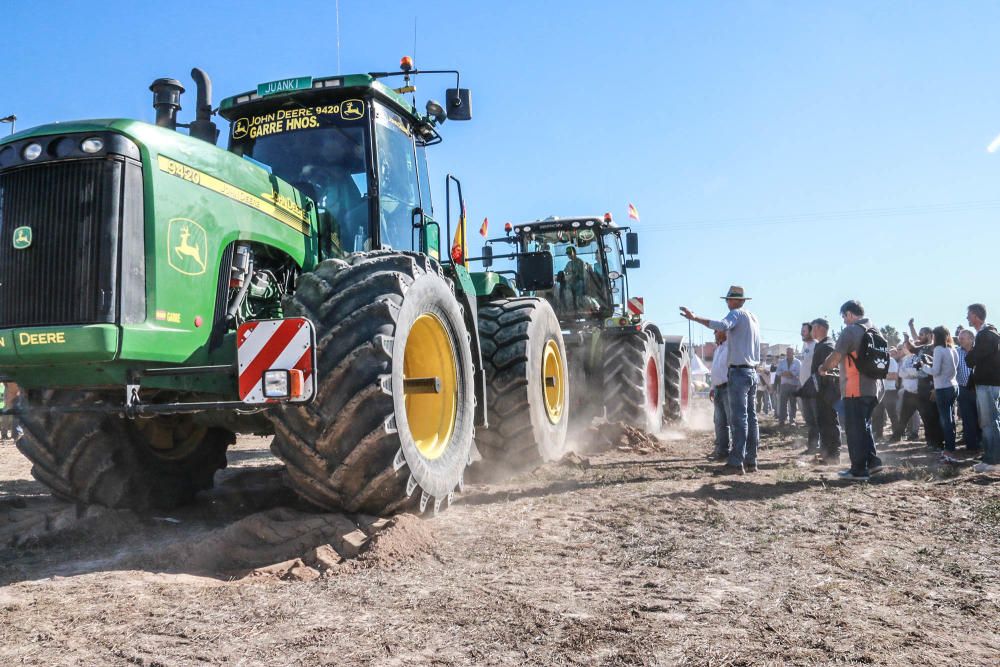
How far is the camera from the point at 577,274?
1207cm

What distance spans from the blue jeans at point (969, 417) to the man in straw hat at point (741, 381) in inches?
129

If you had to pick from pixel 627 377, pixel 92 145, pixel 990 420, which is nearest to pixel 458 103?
pixel 92 145

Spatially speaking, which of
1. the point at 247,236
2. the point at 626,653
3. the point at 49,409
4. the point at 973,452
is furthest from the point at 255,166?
the point at 973,452

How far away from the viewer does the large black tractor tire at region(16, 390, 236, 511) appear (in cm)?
473

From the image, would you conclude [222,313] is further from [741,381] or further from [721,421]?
[721,421]

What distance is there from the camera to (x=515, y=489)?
243 inches

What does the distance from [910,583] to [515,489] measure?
10.5 feet

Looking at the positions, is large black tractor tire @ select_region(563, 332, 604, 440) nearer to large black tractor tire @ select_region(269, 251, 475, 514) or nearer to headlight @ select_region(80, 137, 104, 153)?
large black tractor tire @ select_region(269, 251, 475, 514)

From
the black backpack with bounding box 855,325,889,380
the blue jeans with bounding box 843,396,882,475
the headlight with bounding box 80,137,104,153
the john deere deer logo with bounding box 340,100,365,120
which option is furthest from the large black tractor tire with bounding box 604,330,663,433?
the headlight with bounding box 80,137,104,153

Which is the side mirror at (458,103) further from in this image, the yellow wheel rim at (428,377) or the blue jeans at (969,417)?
the blue jeans at (969,417)

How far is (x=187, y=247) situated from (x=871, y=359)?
5877 mm

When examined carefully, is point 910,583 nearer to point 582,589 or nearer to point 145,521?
point 582,589

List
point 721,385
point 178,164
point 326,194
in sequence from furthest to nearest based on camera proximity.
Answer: point 721,385
point 326,194
point 178,164

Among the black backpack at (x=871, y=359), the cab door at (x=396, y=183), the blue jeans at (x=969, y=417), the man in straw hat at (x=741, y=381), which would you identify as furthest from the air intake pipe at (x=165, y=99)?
the blue jeans at (x=969, y=417)
